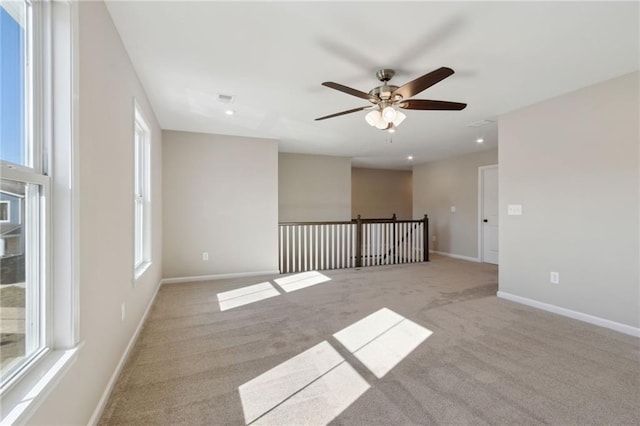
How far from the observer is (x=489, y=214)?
6469 millimetres

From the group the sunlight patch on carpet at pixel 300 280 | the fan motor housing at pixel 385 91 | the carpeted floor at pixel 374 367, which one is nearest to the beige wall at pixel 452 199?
the carpeted floor at pixel 374 367

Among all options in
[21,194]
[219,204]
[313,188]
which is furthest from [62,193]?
[313,188]

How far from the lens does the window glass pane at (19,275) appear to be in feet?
3.51

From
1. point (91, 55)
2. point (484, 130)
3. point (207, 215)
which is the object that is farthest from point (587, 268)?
point (207, 215)

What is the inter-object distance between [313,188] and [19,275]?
19.5 ft

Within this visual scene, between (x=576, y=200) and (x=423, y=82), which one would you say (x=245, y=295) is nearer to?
(x=423, y=82)

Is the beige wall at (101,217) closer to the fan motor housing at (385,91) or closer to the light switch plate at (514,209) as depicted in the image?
the fan motor housing at (385,91)

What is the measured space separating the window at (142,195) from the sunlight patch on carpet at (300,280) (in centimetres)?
190

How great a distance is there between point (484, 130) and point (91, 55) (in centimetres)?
509

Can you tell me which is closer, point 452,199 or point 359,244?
point 359,244

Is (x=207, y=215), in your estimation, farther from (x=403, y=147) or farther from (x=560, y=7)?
(x=560, y=7)

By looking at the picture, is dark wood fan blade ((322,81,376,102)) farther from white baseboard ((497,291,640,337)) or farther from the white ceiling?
white baseboard ((497,291,640,337))

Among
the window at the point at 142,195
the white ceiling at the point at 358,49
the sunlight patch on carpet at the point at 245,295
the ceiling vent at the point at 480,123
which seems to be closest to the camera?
the white ceiling at the point at 358,49

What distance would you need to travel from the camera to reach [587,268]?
311cm
